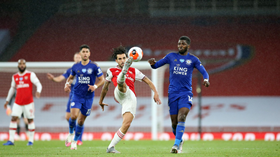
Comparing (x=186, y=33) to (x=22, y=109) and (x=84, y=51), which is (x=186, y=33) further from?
(x=84, y=51)

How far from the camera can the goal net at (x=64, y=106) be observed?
48.0 ft

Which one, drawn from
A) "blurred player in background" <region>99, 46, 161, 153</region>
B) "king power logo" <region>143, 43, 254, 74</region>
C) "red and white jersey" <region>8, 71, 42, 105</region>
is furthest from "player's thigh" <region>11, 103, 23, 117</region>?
"king power logo" <region>143, 43, 254, 74</region>

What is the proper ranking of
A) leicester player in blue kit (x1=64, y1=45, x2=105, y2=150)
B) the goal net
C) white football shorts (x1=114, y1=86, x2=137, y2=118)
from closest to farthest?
white football shorts (x1=114, y1=86, x2=137, y2=118)
leicester player in blue kit (x1=64, y1=45, x2=105, y2=150)
the goal net

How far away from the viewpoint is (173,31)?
73.9 feet

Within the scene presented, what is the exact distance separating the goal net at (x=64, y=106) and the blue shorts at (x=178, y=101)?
7055 mm

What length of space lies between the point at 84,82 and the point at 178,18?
14749 mm

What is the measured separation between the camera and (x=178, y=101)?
6.74m

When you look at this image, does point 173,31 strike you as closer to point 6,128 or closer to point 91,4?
point 91,4

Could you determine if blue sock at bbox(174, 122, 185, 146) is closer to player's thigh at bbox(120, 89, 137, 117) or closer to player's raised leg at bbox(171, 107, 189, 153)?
player's raised leg at bbox(171, 107, 189, 153)

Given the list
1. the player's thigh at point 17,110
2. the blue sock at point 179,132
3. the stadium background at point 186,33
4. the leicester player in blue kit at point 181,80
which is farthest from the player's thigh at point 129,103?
the stadium background at point 186,33

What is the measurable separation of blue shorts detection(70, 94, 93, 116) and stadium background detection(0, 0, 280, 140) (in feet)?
36.8

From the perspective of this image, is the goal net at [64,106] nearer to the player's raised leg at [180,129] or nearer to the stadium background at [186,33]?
the stadium background at [186,33]

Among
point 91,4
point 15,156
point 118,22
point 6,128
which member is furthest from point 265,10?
point 15,156

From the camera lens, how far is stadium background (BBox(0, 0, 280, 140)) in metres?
20.8
